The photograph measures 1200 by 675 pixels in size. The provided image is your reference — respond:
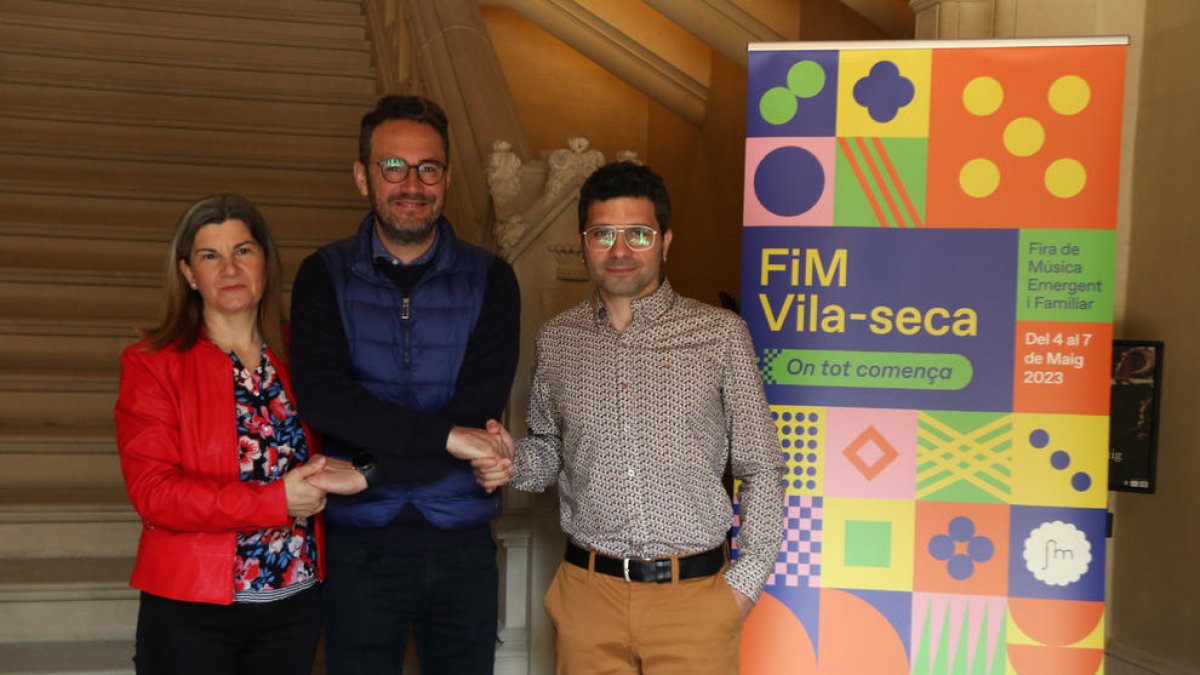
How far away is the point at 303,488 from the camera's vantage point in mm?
2104

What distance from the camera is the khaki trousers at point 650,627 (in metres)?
2.30

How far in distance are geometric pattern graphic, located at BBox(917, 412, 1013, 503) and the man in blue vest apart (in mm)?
1203

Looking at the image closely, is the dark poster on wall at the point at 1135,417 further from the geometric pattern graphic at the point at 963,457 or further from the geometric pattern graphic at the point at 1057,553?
the geometric pattern graphic at the point at 963,457

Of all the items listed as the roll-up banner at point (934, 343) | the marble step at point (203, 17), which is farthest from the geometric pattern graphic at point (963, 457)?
the marble step at point (203, 17)

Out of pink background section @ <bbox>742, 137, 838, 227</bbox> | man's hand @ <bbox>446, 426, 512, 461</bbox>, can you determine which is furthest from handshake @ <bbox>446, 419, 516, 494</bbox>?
pink background section @ <bbox>742, 137, 838, 227</bbox>

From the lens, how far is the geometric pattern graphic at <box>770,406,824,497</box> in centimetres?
297

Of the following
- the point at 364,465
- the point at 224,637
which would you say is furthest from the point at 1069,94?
the point at 224,637

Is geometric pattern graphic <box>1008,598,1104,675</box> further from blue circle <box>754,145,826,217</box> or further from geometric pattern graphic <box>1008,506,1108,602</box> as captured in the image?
blue circle <box>754,145,826,217</box>

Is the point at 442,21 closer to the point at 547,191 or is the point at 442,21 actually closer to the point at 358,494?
the point at 547,191

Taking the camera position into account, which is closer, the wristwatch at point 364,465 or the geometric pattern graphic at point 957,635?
the wristwatch at point 364,465

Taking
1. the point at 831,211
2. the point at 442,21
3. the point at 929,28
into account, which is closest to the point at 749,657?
the point at 831,211

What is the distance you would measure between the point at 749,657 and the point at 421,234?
4.82ft

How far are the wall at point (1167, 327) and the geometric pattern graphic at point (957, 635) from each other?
44.7 inches

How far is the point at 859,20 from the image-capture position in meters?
6.39
